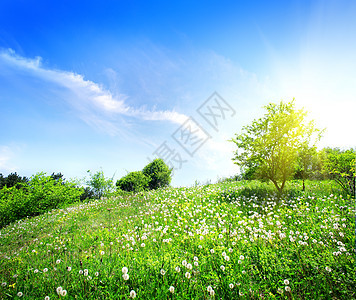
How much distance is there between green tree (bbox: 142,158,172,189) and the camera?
112ft

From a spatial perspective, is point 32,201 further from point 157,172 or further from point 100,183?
point 157,172

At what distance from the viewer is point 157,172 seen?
3394 centimetres

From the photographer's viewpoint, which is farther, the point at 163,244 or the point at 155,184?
the point at 155,184

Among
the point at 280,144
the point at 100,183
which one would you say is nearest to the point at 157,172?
the point at 100,183

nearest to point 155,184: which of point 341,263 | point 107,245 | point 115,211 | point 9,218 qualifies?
point 9,218

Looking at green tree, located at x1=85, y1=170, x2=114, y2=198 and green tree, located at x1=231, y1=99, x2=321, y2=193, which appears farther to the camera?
green tree, located at x1=85, y1=170, x2=114, y2=198

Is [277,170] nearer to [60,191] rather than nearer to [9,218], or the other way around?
[60,191]

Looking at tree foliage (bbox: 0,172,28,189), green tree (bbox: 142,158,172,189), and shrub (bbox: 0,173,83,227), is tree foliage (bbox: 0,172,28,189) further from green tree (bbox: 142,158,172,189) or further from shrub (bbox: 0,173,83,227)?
green tree (bbox: 142,158,172,189)

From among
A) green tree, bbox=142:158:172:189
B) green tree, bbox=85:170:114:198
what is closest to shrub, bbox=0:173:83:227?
green tree, bbox=85:170:114:198

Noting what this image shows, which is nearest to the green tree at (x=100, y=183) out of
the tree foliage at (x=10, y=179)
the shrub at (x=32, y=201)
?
the shrub at (x=32, y=201)

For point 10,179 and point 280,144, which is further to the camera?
point 10,179

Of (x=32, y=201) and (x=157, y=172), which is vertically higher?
(x=157, y=172)

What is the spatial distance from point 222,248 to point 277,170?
10627mm

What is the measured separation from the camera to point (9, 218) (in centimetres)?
1703
